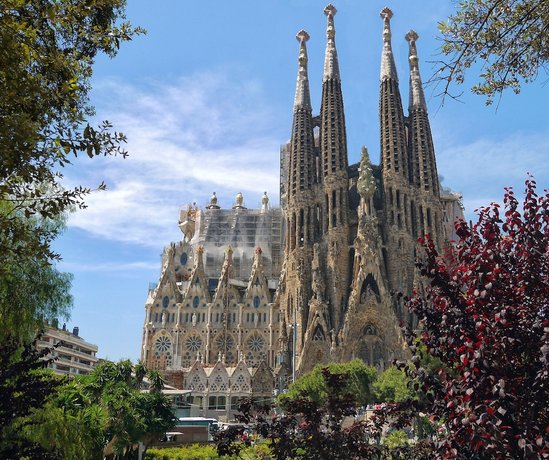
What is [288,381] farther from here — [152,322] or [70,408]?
[70,408]

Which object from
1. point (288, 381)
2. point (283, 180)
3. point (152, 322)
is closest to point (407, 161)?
point (283, 180)

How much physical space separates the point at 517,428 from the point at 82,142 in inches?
217

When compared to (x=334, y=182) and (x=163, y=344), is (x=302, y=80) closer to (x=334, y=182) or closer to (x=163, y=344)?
(x=334, y=182)

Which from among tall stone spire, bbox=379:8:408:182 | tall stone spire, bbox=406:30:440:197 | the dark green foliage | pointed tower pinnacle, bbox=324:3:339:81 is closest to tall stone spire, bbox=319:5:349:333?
pointed tower pinnacle, bbox=324:3:339:81

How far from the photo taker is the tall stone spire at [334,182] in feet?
177

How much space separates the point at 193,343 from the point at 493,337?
56128 millimetres

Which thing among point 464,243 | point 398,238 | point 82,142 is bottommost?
point 464,243

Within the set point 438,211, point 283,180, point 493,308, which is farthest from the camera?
point 283,180

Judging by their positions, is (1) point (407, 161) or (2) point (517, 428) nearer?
(2) point (517, 428)

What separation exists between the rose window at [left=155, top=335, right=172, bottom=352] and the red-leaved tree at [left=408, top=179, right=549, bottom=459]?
180 ft

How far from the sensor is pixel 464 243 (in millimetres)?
7484

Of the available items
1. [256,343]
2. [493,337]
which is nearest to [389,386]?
[256,343]

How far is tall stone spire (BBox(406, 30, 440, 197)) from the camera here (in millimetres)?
57719

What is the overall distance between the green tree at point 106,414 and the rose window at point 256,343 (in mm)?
35041
